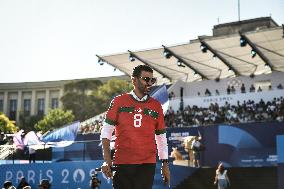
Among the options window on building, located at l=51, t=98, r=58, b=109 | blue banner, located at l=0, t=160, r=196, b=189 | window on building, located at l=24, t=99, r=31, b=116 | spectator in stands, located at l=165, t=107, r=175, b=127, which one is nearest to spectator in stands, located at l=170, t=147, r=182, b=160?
blue banner, located at l=0, t=160, r=196, b=189

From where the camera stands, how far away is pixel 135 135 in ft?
15.9

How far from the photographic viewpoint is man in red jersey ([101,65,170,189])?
15.6 ft

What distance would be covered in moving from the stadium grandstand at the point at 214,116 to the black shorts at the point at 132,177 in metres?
13.5

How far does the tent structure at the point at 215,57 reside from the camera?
3231cm

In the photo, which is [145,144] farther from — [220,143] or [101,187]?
[220,143]

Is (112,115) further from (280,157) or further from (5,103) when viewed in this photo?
(5,103)

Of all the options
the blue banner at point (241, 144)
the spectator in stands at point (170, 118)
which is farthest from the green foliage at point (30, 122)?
the blue banner at point (241, 144)

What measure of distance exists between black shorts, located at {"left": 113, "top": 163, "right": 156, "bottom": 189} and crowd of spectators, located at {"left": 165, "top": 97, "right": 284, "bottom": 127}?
25.0 metres

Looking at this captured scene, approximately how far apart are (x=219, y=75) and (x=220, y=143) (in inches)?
695

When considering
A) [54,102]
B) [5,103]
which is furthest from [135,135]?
[5,103]

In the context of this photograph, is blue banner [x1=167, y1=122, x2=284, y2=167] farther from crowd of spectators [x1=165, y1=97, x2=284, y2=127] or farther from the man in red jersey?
the man in red jersey

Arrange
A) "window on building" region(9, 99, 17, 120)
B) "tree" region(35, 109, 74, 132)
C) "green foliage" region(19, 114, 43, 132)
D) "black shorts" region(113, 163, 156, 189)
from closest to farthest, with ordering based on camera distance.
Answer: "black shorts" region(113, 163, 156, 189) → "tree" region(35, 109, 74, 132) → "green foliage" region(19, 114, 43, 132) → "window on building" region(9, 99, 17, 120)

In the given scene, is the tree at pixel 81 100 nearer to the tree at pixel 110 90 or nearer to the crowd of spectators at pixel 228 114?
the tree at pixel 110 90

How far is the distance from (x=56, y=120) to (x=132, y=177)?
58337mm
